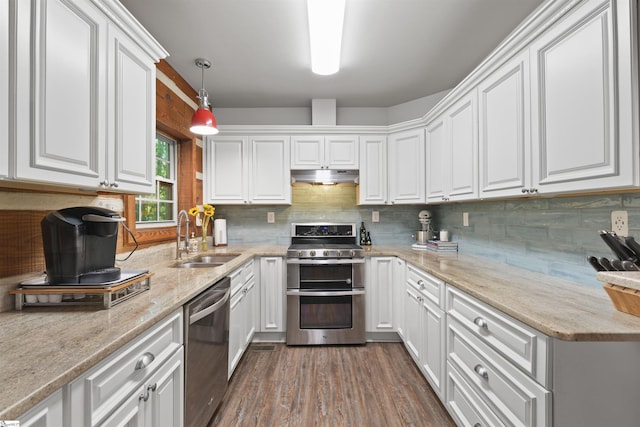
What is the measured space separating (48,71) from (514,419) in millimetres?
2085

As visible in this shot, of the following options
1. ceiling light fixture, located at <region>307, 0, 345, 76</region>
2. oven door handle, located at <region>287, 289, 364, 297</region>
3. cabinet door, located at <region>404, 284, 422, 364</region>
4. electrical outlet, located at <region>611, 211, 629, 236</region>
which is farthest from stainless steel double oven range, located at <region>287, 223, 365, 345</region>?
electrical outlet, located at <region>611, 211, 629, 236</region>

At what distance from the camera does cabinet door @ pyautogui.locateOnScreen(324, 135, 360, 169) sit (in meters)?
3.07

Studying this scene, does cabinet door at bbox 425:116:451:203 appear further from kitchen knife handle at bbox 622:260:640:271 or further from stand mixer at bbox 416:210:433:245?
kitchen knife handle at bbox 622:260:640:271

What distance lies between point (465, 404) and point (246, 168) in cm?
272

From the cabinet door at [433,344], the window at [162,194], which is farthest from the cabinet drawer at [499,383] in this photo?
the window at [162,194]

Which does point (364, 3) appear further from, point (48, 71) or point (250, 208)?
point (250, 208)

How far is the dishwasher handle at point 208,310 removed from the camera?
1349 millimetres

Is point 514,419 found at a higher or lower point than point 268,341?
higher

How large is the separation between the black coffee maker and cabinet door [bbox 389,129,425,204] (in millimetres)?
2532

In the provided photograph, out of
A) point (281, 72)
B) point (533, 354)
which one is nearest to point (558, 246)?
point (533, 354)

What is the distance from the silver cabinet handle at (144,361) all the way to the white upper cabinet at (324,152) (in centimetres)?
232

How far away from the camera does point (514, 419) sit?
1060 millimetres

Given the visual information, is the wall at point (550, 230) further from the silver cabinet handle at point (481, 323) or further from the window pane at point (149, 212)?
the window pane at point (149, 212)

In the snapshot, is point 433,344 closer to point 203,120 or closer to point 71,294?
point 71,294
